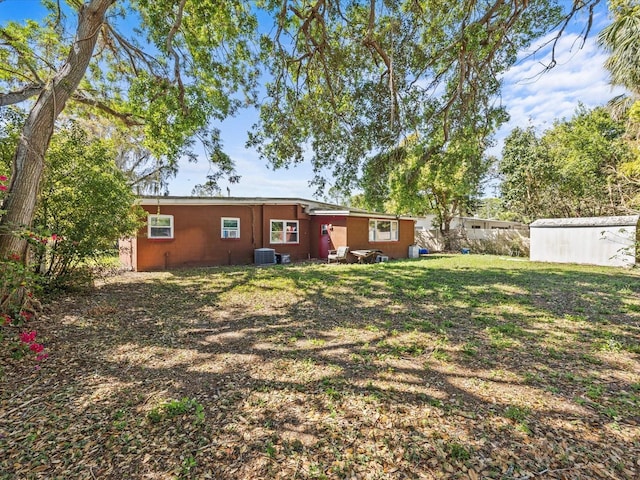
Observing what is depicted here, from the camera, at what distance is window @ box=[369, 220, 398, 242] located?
1645cm

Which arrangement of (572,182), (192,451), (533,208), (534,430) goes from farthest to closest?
(533,208) < (572,182) < (534,430) < (192,451)

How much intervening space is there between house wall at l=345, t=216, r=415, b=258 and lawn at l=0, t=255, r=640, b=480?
8.98 m

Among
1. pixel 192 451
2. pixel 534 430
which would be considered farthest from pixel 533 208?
pixel 192 451

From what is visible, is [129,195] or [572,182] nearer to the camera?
[129,195]

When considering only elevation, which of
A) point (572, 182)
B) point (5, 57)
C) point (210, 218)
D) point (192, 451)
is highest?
point (5, 57)

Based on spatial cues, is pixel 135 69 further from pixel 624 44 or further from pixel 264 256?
pixel 624 44

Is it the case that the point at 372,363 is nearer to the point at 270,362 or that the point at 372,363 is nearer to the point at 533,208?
the point at 270,362

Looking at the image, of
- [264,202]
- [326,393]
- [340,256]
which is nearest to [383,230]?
[340,256]

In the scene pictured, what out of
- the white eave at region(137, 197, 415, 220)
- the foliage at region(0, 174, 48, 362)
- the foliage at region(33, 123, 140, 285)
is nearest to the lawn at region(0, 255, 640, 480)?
the foliage at region(0, 174, 48, 362)

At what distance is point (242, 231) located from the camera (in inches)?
539

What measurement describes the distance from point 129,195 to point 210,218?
5341 millimetres

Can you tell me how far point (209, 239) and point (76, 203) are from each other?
6.46m

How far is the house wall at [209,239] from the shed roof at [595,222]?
12.5 m

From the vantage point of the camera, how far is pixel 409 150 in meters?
7.26
